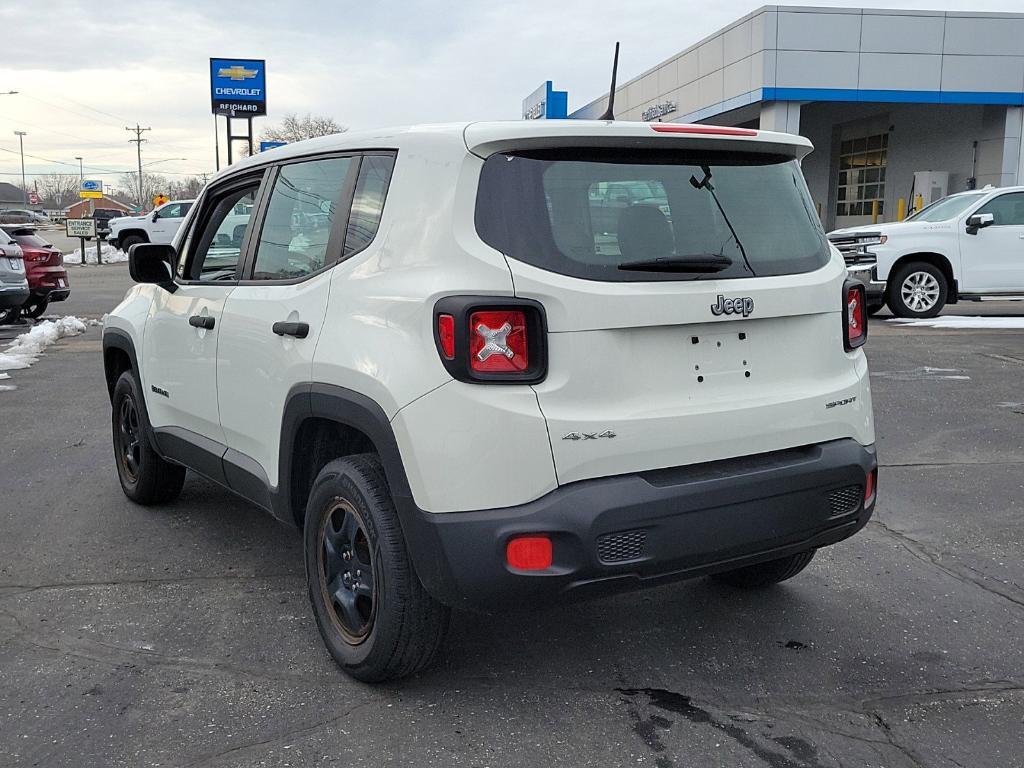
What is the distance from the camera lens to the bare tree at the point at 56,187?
164m

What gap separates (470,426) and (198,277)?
233 centimetres

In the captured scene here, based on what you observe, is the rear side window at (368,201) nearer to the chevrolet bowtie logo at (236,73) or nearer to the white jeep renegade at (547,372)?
the white jeep renegade at (547,372)

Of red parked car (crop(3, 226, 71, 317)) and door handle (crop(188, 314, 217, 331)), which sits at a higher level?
door handle (crop(188, 314, 217, 331))

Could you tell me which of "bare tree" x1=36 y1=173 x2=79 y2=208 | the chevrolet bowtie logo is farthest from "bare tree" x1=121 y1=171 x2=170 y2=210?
A: the chevrolet bowtie logo

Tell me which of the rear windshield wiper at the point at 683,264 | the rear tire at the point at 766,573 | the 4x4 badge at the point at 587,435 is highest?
the rear windshield wiper at the point at 683,264

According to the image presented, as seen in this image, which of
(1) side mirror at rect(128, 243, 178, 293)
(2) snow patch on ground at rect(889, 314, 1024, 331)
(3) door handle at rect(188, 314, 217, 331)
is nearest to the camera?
(3) door handle at rect(188, 314, 217, 331)

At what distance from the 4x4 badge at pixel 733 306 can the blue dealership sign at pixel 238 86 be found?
3915 cm

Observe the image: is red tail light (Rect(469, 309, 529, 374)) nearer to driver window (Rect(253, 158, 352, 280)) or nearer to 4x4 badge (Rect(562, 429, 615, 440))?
4x4 badge (Rect(562, 429, 615, 440))

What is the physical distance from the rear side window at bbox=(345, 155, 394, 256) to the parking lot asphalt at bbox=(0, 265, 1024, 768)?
4.29 ft

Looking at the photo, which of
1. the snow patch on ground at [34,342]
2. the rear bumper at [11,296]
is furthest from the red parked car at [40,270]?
the snow patch on ground at [34,342]

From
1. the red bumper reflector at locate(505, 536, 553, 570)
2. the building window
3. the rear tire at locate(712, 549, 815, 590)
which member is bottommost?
the rear tire at locate(712, 549, 815, 590)

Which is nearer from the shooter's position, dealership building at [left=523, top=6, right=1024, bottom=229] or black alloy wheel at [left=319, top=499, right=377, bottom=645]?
black alloy wheel at [left=319, top=499, right=377, bottom=645]

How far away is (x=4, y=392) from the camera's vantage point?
929 centimetres

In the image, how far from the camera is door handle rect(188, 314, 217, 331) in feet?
13.7
